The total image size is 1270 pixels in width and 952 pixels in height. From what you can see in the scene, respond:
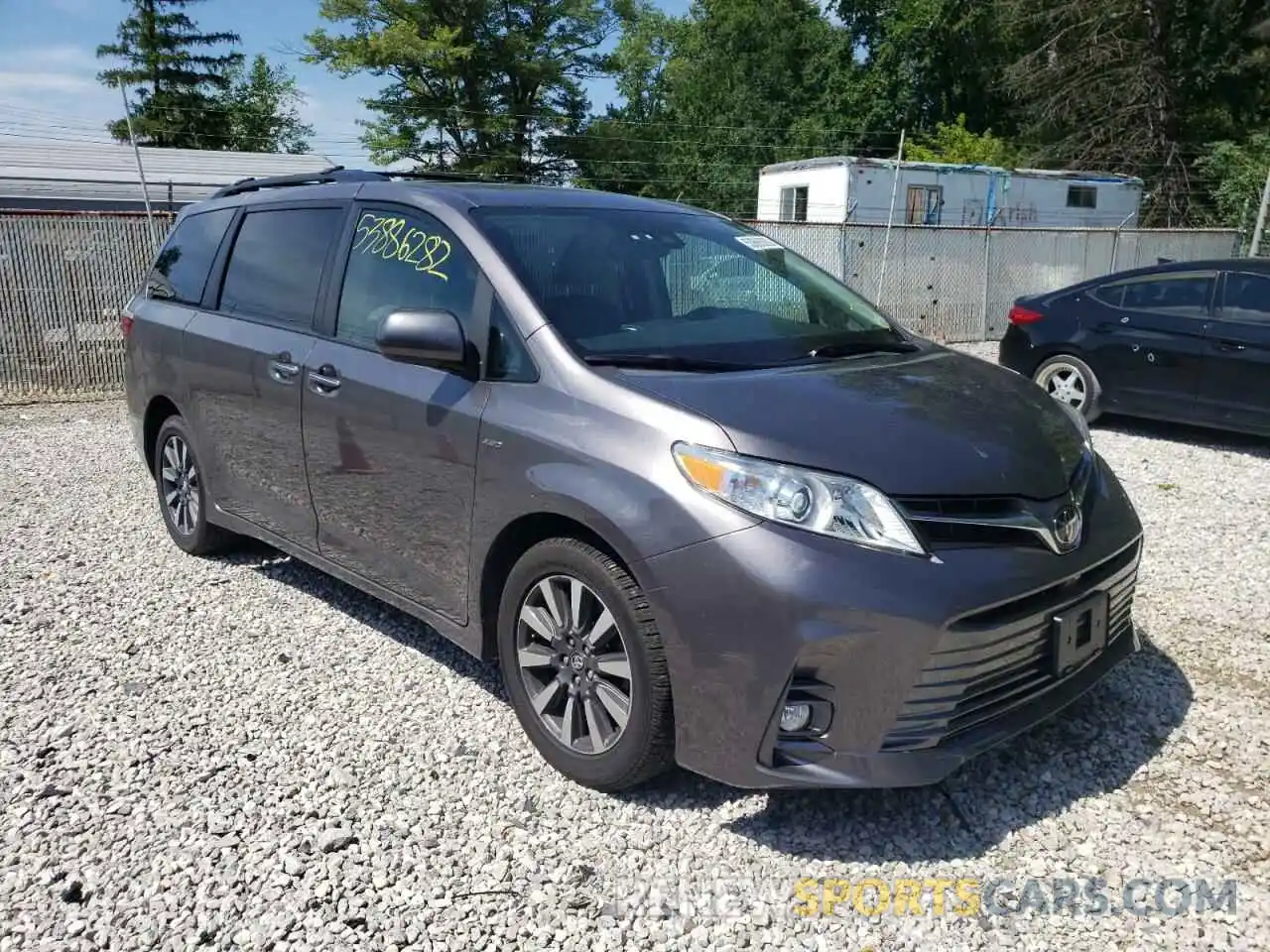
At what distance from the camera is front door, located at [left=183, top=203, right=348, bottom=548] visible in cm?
421

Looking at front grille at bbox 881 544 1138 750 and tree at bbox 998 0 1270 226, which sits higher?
tree at bbox 998 0 1270 226

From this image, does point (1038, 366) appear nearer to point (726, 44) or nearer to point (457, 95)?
point (457, 95)

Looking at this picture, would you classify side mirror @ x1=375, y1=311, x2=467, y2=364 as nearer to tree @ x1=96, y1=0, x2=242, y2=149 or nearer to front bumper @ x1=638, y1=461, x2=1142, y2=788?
front bumper @ x1=638, y1=461, x2=1142, y2=788

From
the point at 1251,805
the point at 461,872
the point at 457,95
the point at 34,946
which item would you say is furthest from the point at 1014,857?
the point at 457,95

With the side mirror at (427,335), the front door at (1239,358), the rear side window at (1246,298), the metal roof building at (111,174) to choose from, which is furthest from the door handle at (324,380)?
the metal roof building at (111,174)

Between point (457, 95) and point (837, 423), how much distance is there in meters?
37.5

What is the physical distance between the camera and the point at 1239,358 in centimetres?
774

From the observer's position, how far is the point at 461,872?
2.79 m

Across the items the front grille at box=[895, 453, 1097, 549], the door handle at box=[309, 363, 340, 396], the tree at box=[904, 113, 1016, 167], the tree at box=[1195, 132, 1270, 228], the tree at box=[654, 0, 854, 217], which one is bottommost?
the front grille at box=[895, 453, 1097, 549]

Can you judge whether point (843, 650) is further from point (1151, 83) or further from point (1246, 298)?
point (1151, 83)

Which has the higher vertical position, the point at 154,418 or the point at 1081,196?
the point at 1081,196

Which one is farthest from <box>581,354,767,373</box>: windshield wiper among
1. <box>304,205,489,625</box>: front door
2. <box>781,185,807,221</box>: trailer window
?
<box>781,185,807,221</box>: trailer window

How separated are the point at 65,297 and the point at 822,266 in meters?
9.32

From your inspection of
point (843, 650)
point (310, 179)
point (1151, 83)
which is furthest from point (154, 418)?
point (1151, 83)
